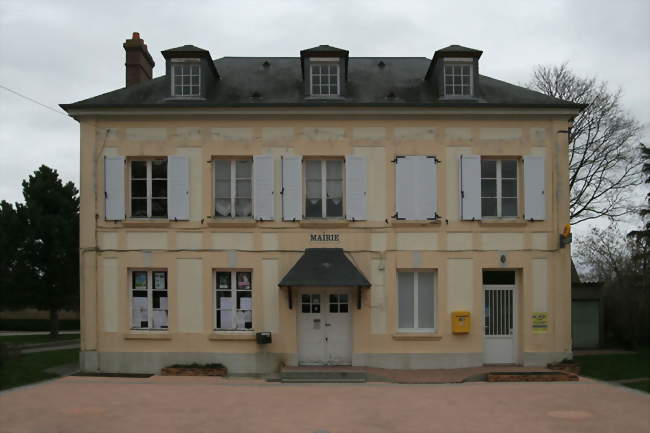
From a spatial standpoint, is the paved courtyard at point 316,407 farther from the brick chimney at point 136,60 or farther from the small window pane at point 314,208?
the brick chimney at point 136,60

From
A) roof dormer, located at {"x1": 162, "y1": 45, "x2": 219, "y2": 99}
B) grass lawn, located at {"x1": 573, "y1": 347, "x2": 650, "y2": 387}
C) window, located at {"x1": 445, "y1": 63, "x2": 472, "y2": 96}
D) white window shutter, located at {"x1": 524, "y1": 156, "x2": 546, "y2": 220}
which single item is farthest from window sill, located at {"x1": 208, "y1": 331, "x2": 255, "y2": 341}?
grass lawn, located at {"x1": 573, "y1": 347, "x2": 650, "y2": 387}

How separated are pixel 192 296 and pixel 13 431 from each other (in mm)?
6462

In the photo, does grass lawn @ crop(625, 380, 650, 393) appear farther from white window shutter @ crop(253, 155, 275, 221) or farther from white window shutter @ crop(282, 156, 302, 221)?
white window shutter @ crop(253, 155, 275, 221)

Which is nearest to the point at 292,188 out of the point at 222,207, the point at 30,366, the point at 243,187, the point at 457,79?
the point at 243,187

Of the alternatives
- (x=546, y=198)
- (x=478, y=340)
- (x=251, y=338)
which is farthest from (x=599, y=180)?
(x=251, y=338)

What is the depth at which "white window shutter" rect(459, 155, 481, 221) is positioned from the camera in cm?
1555

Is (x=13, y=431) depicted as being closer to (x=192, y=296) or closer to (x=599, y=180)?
(x=192, y=296)

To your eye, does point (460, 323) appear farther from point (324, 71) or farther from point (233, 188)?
point (324, 71)

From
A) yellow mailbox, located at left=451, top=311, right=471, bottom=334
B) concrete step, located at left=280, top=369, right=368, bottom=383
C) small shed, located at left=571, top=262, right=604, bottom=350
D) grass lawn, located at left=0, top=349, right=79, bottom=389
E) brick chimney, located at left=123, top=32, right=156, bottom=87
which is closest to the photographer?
grass lawn, located at left=0, top=349, right=79, bottom=389

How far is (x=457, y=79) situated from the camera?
53.6ft

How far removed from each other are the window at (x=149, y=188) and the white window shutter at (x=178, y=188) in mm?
309

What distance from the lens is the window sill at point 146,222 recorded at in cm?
1558

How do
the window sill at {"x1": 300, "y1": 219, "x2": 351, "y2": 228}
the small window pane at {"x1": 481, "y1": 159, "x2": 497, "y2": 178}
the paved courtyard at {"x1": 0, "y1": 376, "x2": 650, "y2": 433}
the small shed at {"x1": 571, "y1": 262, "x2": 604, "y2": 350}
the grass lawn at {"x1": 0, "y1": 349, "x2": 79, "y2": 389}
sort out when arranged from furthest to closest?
the small shed at {"x1": 571, "y1": 262, "x2": 604, "y2": 350} → the small window pane at {"x1": 481, "y1": 159, "x2": 497, "y2": 178} → the window sill at {"x1": 300, "y1": 219, "x2": 351, "y2": 228} → the grass lawn at {"x1": 0, "y1": 349, "x2": 79, "y2": 389} → the paved courtyard at {"x1": 0, "y1": 376, "x2": 650, "y2": 433}

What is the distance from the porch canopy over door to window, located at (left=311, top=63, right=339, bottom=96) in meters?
4.50
